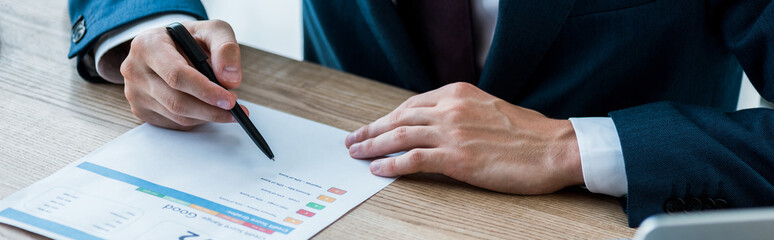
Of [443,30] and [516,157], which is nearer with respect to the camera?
[516,157]

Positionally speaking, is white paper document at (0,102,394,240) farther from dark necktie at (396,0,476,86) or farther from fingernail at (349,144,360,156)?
dark necktie at (396,0,476,86)

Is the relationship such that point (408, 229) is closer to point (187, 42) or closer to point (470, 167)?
point (470, 167)

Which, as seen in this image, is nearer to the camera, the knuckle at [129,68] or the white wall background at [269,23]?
the knuckle at [129,68]

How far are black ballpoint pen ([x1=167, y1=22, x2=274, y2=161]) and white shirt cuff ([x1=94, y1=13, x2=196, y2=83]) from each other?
0.12 m

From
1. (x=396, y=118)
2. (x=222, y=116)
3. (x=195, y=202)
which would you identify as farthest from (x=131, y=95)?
(x=396, y=118)

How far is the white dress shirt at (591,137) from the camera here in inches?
29.7

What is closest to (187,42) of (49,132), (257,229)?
(49,132)

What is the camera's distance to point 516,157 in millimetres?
781

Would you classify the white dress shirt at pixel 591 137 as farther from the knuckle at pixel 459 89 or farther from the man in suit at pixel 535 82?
the knuckle at pixel 459 89

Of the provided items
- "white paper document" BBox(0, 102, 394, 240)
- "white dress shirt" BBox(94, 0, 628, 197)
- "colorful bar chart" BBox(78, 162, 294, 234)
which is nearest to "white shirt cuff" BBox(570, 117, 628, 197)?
"white dress shirt" BBox(94, 0, 628, 197)

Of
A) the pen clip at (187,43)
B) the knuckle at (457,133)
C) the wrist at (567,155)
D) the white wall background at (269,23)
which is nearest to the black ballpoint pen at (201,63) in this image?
the pen clip at (187,43)

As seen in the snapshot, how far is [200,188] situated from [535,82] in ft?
1.93

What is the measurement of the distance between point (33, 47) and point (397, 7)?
0.62m

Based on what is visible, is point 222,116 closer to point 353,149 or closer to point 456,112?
point 353,149
